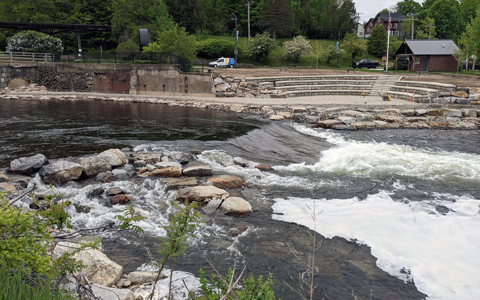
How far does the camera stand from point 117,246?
7066 mm

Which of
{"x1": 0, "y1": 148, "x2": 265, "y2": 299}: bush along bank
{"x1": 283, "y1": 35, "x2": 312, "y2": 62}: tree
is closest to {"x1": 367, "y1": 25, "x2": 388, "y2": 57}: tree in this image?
{"x1": 283, "y1": 35, "x2": 312, "y2": 62}: tree

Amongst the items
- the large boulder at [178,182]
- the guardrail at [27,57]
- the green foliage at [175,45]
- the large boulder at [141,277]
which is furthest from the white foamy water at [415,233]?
the guardrail at [27,57]

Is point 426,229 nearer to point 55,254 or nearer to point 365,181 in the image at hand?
point 365,181

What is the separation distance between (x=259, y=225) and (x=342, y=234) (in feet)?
5.92

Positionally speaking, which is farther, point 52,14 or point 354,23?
point 354,23

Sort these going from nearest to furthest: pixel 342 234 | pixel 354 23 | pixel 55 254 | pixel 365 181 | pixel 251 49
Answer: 1. pixel 55 254
2. pixel 342 234
3. pixel 365 181
4. pixel 251 49
5. pixel 354 23

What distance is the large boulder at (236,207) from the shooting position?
862 centimetres

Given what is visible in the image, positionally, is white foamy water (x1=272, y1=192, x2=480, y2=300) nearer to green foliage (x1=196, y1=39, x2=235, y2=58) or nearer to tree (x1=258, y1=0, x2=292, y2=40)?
green foliage (x1=196, y1=39, x2=235, y2=58)

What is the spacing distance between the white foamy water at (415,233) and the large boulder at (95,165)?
5532 millimetres

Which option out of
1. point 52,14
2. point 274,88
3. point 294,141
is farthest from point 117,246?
point 52,14

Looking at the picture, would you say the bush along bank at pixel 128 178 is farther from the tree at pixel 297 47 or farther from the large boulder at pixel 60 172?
the tree at pixel 297 47

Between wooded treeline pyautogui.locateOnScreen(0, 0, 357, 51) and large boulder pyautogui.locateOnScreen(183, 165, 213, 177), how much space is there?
33577 mm

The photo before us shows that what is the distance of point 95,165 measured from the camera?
1120 centimetres

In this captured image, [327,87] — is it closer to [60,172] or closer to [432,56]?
[432,56]
